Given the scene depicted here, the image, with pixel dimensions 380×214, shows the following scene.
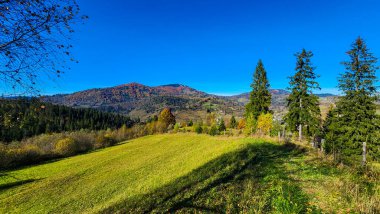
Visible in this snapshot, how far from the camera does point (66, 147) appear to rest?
151 ft

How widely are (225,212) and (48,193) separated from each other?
60.8 ft

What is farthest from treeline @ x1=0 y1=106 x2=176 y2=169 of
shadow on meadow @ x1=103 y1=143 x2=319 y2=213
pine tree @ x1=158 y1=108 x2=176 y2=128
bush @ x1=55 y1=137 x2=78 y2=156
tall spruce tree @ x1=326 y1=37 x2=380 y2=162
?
tall spruce tree @ x1=326 y1=37 x2=380 y2=162

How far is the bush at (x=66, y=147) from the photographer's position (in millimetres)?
45031

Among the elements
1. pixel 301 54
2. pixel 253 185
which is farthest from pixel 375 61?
pixel 253 185

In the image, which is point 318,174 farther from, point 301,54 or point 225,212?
point 301,54

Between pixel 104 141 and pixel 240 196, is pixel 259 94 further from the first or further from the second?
pixel 104 141

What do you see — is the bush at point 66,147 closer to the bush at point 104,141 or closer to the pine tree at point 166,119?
the bush at point 104,141

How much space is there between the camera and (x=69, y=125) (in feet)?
297

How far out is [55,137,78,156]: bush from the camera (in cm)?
4503

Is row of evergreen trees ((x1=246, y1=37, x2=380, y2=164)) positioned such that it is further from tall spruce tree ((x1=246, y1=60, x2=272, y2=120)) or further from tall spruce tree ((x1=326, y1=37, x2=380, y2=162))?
tall spruce tree ((x1=246, y1=60, x2=272, y2=120))

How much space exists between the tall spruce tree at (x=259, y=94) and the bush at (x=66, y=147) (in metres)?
43.7

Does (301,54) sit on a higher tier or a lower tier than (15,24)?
higher

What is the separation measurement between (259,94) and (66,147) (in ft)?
152

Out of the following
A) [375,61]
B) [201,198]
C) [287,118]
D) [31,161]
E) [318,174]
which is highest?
[375,61]
